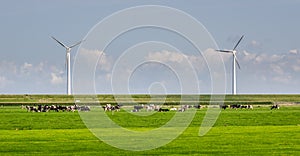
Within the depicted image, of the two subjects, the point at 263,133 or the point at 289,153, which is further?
the point at 263,133

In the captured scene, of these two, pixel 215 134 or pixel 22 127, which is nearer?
pixel 215 134

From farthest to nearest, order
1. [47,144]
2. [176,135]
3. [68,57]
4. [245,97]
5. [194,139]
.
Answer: [245,97], [68,57], [176,135], [194,139], [47,144]

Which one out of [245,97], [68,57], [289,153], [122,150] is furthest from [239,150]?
[245,97]

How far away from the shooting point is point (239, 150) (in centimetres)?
2870

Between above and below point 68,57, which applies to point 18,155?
below

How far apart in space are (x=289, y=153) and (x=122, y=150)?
606cm

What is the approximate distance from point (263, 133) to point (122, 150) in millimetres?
12392

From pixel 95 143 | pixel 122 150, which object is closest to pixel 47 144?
pixel 95 143

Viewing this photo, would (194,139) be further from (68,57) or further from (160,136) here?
(68,57)

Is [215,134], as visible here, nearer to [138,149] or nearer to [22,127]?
[138,149]

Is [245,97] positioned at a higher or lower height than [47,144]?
higher

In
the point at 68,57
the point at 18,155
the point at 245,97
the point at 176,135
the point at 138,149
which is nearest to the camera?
the point at 18,155

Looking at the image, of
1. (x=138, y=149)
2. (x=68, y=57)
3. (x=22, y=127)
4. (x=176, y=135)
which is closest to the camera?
(x=138, y=149)

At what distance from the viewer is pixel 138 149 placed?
29.2 metres
